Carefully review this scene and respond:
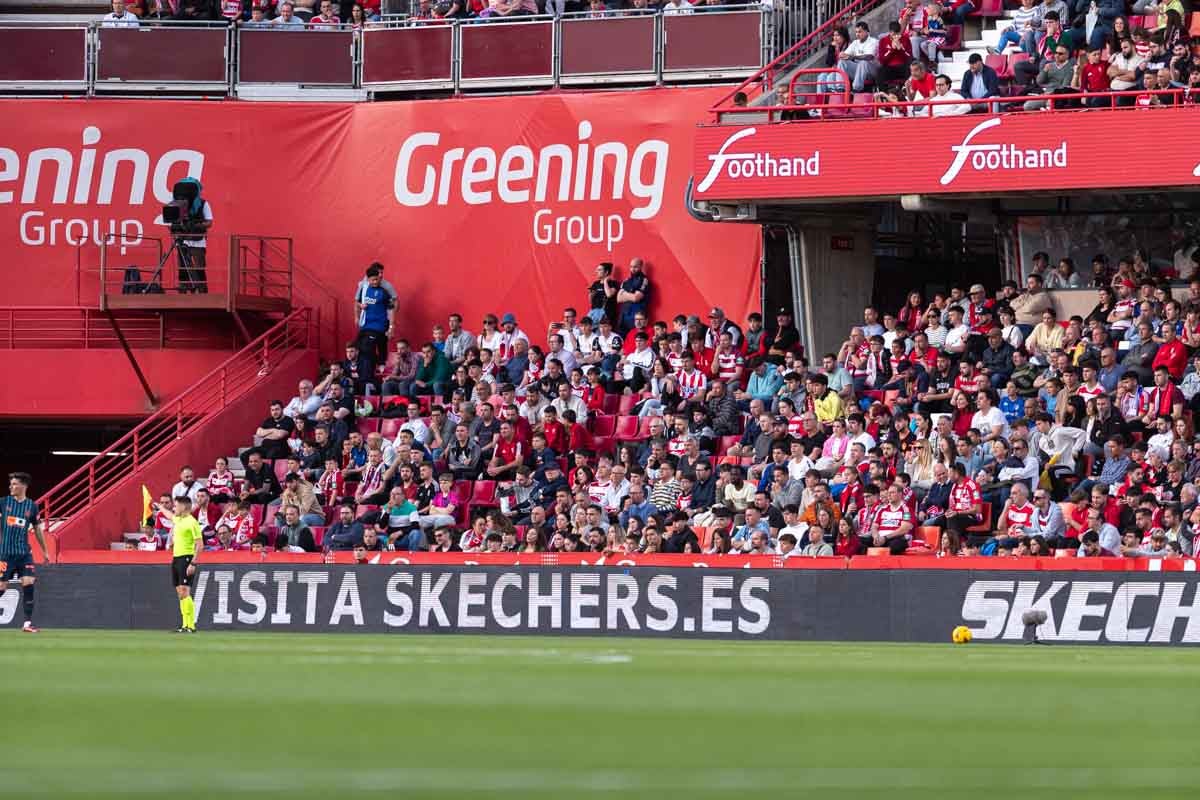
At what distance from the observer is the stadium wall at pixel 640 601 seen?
19.0 meters

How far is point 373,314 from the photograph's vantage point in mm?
28828

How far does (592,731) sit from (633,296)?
22027mm

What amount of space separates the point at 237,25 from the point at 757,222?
29.5 ft

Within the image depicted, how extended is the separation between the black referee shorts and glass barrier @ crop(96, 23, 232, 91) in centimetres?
1215

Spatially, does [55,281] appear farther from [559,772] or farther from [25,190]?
[559,772]

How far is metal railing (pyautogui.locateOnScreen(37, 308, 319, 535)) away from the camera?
2875 centimetres

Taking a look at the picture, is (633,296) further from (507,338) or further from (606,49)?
(606,49)

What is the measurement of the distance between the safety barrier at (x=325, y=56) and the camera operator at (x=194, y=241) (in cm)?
212

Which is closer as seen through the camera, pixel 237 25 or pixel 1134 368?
pixel 1134 368

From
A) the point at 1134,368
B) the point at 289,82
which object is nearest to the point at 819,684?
the point at 1134,368

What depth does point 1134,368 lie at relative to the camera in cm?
2245

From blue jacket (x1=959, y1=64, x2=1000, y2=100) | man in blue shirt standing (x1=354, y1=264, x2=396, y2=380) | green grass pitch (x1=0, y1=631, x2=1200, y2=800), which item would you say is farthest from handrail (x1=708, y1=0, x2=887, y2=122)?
green grass pitch (x1=0, y1=631, x2=1200, y2=800)

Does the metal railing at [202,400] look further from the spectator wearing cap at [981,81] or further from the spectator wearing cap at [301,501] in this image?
the spectator wearing cap at [981,81]

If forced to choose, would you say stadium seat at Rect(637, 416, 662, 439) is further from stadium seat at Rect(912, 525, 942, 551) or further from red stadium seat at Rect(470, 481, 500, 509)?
stadium seat at Rect(912, 525, 942, 551)
